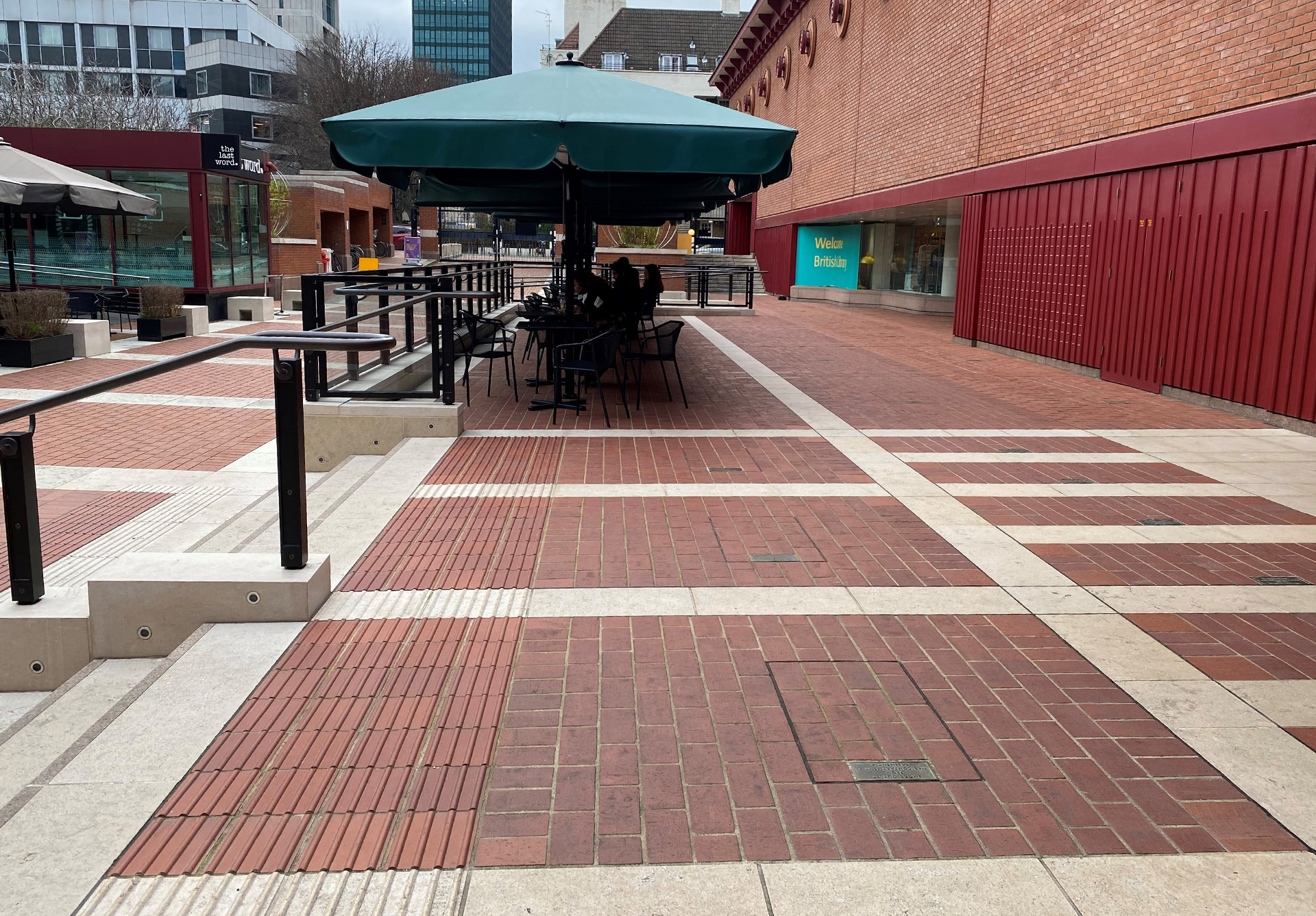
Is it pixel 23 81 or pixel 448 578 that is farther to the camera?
pixel 23 81

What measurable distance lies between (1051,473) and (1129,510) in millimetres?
1051

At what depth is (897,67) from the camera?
74.9 feet

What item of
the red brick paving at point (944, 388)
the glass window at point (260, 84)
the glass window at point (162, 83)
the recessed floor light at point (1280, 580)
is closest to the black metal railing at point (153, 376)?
the recessed floor light at point (1280, 580)

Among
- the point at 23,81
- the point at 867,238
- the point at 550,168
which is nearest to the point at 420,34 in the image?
the point at 23,81

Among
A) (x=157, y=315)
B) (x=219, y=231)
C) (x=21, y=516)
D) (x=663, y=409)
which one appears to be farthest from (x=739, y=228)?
(x=21, y=516)

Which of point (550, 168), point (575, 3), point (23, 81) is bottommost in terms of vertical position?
point (550, 168)

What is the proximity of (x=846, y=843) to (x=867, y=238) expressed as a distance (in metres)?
28.8

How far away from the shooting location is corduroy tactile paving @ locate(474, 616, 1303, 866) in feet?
9.42

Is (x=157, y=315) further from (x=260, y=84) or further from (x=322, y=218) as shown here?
(x=260, y=84)

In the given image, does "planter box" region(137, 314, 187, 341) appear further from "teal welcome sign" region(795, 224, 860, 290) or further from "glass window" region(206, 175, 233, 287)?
"teal welcome sign" region(795, 224, 860, 290)

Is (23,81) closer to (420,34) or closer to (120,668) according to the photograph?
(120,668)

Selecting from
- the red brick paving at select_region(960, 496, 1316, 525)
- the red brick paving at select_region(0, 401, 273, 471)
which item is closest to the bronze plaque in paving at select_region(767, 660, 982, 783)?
the red brick paving at select_region(960, 496, 1316, 525)

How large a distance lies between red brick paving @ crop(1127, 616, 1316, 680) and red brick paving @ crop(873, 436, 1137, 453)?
375 cm

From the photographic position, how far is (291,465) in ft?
14.3
